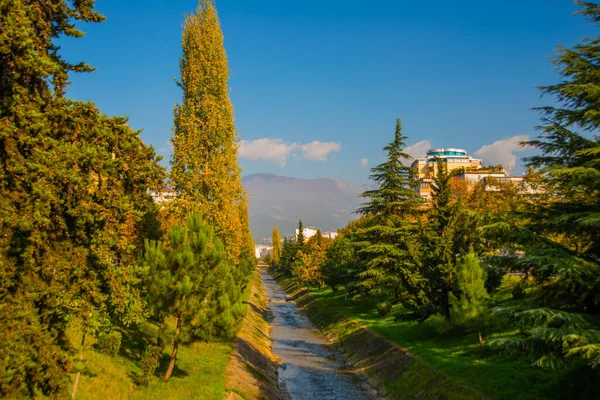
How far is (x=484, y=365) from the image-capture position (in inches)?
867

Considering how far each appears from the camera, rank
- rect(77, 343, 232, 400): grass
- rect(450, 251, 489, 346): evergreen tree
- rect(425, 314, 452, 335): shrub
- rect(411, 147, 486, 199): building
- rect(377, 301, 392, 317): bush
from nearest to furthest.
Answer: rect(77, 343, 232, 400): grass, rect(450, 251, 489, 346): evergreen tree, rect(425, 314, 452, 335): shrub, rect(377, 301, 392, 317): bush, rect(411, 147, 486, 199): building

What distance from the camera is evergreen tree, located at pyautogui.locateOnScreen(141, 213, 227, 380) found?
18.6 m

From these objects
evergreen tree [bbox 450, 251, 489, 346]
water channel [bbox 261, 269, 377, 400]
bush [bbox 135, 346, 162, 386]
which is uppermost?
evergreen tree [bbox 450, 251, 489, 346]

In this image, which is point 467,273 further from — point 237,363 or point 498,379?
point 237,363

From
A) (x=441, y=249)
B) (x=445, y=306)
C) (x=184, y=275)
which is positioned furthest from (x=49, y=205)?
(x=445, y=306)

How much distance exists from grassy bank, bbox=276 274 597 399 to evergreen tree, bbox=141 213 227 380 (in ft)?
42.7

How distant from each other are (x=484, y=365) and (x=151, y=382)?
16596 millimetres

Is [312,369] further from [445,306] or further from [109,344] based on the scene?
[109,344]

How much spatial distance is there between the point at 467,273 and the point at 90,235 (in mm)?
20773

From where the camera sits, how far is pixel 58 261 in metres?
11.7

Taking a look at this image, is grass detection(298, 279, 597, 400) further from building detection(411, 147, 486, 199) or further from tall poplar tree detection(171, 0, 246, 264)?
building detection(411, 147, 486, 199)

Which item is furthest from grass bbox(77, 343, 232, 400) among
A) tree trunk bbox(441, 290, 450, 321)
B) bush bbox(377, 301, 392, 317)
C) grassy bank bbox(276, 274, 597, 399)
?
bush bbox(377, 301, 392, 317)

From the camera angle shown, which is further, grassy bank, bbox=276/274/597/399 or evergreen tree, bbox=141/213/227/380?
evergreen tree, bbox=141/213/227/380

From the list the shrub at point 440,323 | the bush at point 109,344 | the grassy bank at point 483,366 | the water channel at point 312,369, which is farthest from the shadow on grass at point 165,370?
the shrub at point 440,323
